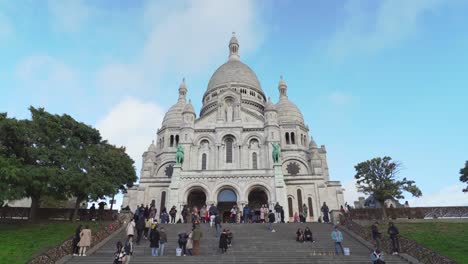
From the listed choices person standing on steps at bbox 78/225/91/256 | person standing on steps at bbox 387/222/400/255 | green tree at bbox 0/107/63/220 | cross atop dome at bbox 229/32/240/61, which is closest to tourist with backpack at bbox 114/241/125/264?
person standing on steps at bbox 78/225/91/256

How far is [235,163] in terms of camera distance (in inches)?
1428

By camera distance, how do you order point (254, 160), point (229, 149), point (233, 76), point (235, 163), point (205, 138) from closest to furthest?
point (235, 163)
point (254, 160)
point (229, 149)
point (205, 138)
point (233, 76)

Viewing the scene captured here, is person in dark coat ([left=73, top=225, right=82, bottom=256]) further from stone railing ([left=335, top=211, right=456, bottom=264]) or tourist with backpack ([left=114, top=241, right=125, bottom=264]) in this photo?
stone railing ([left=335, top=211, right=456, bottom=264])

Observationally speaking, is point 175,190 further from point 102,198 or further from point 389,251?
point 389,251

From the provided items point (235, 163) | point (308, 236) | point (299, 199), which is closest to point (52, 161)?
point (308, 236)

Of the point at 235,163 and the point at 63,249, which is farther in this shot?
the point at 235,163

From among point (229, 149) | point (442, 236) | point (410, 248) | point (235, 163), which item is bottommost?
point (410, 248)

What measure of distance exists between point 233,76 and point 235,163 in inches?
876

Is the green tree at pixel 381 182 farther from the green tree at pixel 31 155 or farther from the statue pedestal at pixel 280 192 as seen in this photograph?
the green tree at pixel 31 155

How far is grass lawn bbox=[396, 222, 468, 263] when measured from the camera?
47.9ft

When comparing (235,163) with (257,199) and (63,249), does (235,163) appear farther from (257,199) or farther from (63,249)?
(63,249)

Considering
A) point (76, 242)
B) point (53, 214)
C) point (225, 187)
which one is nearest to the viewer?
point (76, 242)

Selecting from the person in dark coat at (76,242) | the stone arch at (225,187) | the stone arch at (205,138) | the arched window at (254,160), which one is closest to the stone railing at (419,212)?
the stone arch at (225,187)

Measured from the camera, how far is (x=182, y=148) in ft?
118
